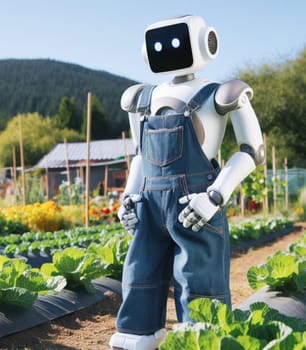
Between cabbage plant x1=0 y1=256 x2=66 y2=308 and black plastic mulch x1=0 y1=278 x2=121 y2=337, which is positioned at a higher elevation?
cabbage plant x1=0 y1=256 x2=66 y2=308

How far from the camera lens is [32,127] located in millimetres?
66625

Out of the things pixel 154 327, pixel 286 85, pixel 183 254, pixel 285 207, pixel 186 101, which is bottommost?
pixel 285 207

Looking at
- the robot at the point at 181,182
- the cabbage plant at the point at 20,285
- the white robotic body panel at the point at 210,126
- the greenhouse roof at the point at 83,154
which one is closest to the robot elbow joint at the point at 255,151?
the robot at the point at 181,182

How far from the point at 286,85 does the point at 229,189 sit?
2810 cm

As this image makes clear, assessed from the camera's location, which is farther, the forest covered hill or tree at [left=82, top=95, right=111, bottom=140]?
the forest covered hill

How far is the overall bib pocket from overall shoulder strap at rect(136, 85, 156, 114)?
20 centimetres

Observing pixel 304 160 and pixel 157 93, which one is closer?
pixel 157 93

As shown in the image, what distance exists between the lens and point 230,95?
3182 millimetres

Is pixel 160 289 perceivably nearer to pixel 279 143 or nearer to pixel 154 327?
pixel 154 327

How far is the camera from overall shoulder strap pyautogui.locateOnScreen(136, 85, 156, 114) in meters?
3.45

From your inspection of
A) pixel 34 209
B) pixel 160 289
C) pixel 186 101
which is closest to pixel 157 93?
pixel 186 101

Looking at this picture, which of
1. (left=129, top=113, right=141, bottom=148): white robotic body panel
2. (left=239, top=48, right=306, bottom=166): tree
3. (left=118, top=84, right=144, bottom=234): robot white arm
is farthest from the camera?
(left=239, top=48, right=306, bottom=166): tree

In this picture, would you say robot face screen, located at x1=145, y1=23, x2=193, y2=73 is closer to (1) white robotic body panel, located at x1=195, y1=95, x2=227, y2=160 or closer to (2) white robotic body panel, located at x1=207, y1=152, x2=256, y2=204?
(1) white robotic body panel, located at x1=195, y1=95, x2=227, y2=160

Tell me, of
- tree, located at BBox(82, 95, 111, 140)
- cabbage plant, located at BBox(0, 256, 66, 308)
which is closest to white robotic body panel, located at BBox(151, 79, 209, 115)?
cabbage plant, located at BBox(0, 256, 66, 308)
